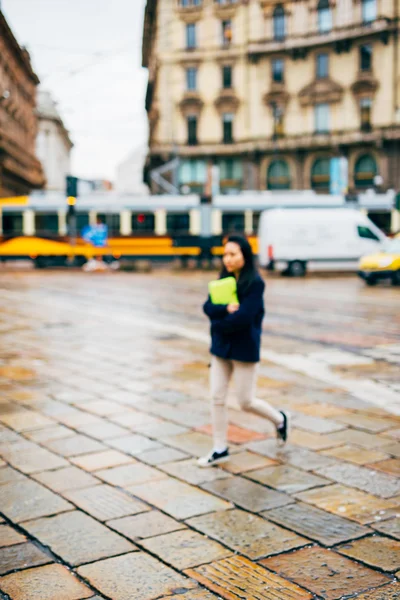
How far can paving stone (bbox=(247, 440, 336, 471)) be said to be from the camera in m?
4.80

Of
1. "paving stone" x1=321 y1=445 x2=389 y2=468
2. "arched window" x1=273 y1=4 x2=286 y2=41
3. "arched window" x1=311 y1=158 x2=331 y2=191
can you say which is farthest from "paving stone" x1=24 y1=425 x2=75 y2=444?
"arched window" x1=273 y1=4 x2=286 y2=41

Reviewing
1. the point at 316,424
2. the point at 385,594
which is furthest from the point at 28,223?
the point at 385,594

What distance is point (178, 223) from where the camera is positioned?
1188 inches

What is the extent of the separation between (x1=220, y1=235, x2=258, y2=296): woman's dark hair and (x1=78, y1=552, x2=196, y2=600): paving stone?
5.96ft

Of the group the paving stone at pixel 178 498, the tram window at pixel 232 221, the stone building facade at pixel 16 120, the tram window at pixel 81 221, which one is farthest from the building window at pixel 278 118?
the paving stone at pixel 178 498

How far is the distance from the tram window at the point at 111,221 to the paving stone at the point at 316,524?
26.6 metres

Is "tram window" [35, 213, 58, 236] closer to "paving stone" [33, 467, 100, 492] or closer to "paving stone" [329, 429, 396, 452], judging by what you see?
"paving stone" [329, 429, 396, 452]

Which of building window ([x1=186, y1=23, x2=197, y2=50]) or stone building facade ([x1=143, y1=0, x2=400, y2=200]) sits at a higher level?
building window ([x1=186, y1=23, x2=197, y2=50])

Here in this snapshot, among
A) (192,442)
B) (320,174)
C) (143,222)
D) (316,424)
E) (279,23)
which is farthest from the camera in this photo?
(279,23)

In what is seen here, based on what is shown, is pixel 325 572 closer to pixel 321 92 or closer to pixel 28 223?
pixel 28 223

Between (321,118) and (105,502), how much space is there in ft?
149

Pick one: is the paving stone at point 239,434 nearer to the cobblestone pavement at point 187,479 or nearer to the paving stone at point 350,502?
the cobblestone pavement at point 187,479

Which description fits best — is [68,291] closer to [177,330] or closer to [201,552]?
[177,330]

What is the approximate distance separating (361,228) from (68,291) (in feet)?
37.8
